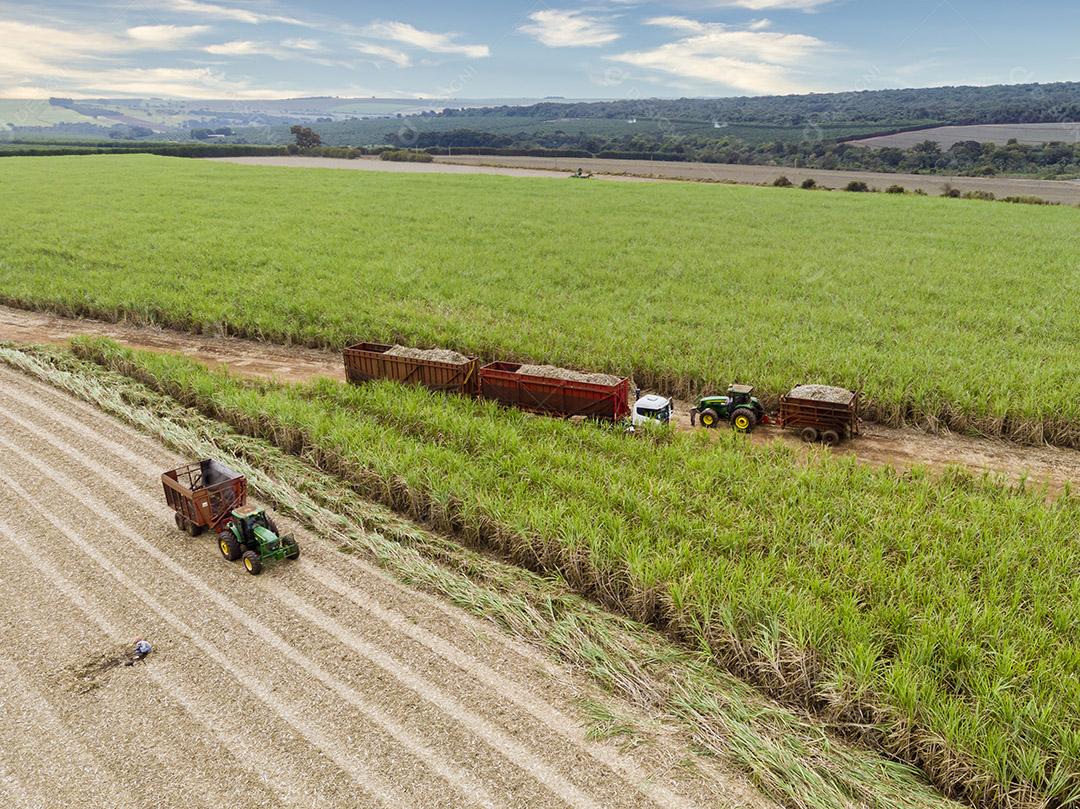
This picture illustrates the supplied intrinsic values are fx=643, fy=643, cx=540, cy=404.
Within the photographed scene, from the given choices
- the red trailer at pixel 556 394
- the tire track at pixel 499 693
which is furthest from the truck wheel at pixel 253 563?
the red trailer at pixel 556 394

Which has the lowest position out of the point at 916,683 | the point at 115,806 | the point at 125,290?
the point at 115,806

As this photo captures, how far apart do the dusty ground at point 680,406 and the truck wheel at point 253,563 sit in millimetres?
10087

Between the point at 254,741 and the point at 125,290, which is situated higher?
the point at 125,290

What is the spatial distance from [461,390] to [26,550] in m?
9.38

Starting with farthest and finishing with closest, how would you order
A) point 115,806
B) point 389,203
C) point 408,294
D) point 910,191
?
point 910,191
point 389,203
point 408,294
point 115,806

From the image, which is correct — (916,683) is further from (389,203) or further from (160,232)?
(389,203)

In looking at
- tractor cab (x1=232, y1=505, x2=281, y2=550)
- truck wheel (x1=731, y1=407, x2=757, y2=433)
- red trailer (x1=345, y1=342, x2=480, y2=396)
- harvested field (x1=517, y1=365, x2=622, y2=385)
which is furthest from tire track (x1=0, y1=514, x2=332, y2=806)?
truck wheel (x1=731, y1=407, x2=757, y2=433)

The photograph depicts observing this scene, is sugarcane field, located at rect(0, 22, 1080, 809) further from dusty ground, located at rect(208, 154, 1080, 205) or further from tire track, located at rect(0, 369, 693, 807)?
dusty ground, located at rect(208, 154, 1080, 205)

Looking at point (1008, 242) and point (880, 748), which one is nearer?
point (880, 748)

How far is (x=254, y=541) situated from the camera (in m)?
10.7

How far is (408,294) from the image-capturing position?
2584cm

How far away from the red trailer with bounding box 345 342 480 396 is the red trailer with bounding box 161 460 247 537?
5982 mm

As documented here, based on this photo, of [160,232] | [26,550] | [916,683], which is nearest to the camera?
[916,683]

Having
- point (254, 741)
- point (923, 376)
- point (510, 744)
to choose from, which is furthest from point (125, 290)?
point (923, 376)
